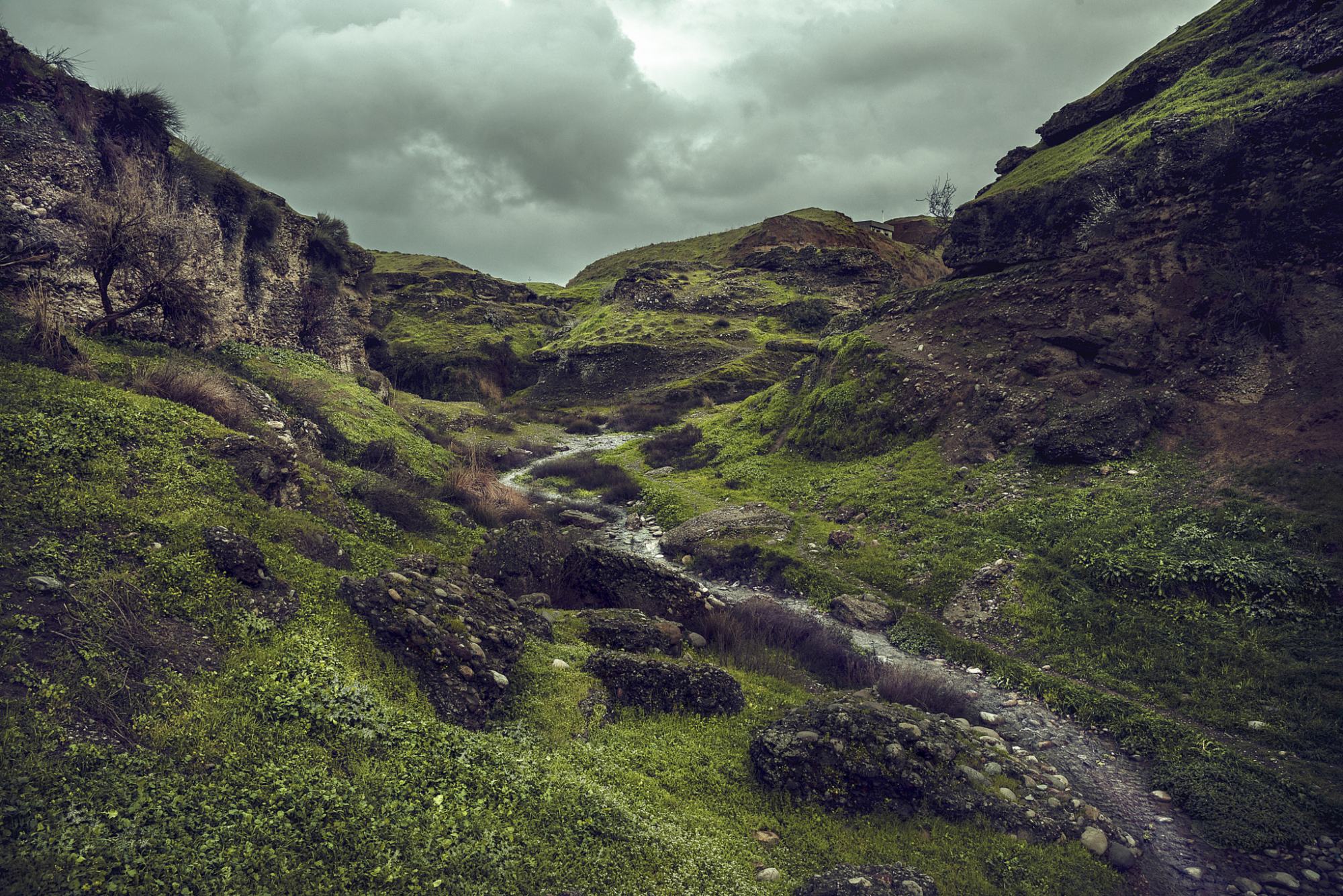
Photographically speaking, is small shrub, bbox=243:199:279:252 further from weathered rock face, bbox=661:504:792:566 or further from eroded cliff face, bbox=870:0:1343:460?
eroded cliff face, bbox=870:0:1343:460

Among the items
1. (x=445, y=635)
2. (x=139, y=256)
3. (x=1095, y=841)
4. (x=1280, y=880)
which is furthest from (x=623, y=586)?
(x=139, y=256)

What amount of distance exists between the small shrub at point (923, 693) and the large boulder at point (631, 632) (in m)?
4.09

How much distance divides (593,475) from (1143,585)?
22940 millimetres

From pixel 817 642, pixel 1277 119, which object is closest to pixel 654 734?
pixel 817 642

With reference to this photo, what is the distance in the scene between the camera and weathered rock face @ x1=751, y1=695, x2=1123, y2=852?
24.0ft

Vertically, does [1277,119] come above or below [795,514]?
above

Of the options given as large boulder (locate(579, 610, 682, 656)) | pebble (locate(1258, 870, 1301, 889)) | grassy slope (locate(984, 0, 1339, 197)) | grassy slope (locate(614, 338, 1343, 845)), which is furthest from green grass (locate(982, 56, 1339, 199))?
large boulder (locate(579, 610, 682, 656))

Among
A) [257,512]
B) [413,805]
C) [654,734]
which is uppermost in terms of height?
[257,512]

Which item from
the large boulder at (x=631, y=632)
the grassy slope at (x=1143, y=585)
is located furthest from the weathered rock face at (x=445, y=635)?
the grassy slope at (x=1143, y=585)

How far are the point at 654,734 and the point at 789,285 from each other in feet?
224

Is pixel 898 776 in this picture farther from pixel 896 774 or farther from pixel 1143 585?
pixel 1143 585

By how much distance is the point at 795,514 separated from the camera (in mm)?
21234

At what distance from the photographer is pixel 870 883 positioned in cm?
586

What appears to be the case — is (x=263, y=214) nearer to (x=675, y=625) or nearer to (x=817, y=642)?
(x=675, y=625)
